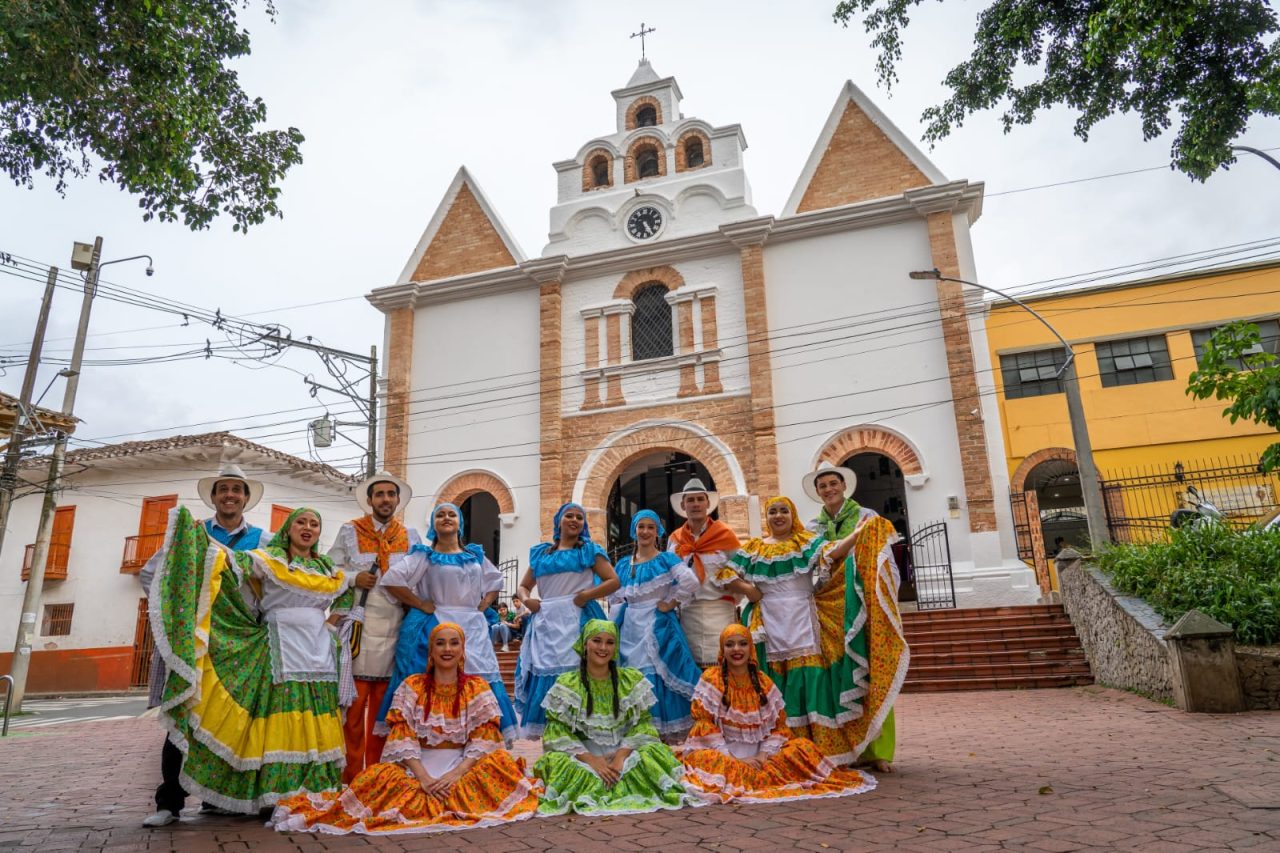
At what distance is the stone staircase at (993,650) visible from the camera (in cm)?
1044

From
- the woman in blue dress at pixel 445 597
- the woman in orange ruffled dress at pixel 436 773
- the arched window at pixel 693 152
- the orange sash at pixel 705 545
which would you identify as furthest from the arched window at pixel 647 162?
the woman in orange ruffled dress at pixel 436 773

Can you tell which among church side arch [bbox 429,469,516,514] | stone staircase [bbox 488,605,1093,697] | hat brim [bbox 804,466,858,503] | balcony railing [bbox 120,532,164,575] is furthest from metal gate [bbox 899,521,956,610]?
balcony railing [bbox 120,532,164,575]

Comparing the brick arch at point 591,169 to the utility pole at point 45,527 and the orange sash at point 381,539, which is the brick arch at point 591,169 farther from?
the orange sash at point 381,539

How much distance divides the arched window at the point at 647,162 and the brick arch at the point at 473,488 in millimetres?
7276

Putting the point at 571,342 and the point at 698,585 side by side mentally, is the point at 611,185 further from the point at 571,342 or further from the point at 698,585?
the point at 698,585

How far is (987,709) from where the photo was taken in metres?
8.62

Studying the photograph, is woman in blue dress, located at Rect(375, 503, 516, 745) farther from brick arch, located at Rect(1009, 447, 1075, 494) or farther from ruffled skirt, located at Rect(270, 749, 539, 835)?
brick arch, located at Rect(1009, 447, 1075, 494)

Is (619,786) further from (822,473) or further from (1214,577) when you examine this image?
(1214,577)

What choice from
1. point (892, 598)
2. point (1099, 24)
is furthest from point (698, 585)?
point (1099, 24)

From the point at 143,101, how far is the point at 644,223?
42.0ft

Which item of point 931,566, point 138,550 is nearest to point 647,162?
point 931,566

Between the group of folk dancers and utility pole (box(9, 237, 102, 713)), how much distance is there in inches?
467

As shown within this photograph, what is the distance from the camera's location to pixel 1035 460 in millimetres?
19609

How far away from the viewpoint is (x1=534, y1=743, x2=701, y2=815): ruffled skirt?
4.38 m
